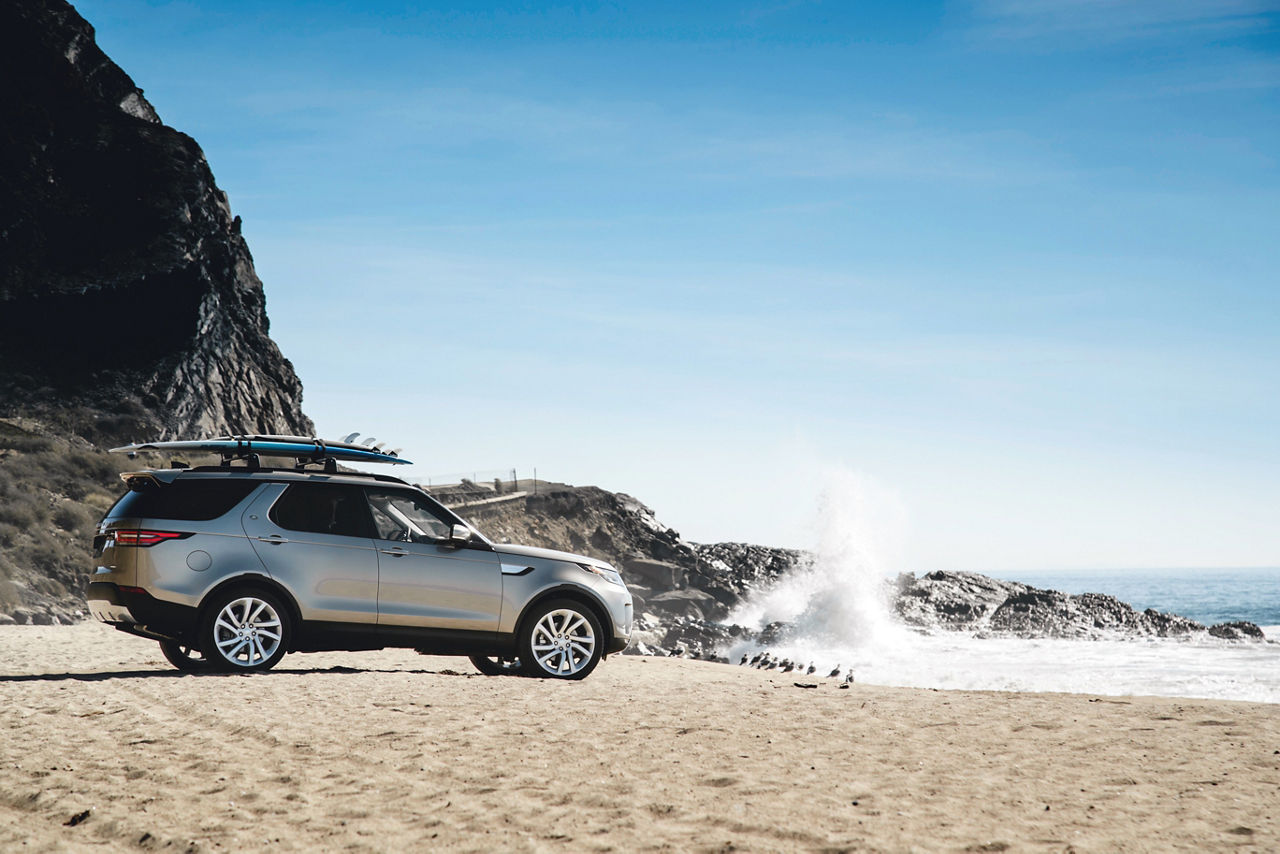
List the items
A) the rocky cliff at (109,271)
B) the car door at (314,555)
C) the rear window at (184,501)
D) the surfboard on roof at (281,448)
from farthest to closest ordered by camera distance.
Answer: the rocky cliff at (109,271)
the surfboard on roof at (281,448)
the car door at (314,555)
the rear window at (184,501)

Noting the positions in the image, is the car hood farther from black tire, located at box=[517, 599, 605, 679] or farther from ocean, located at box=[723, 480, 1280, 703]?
ocean, located at box=[723, 480, 1280, 703]

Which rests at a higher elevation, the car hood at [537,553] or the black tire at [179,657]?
the car hood at [537,553]

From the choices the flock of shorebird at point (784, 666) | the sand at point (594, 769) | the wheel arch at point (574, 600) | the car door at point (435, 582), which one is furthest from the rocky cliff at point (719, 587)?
the sand at point (594, 769)

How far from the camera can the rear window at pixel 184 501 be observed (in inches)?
388

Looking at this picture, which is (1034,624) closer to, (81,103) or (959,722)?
(959,722)

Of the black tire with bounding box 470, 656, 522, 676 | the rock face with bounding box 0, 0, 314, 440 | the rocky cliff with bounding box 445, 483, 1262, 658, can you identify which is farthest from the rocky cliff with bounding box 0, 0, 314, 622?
the black tire with bounding box 470, 656, 522, 676

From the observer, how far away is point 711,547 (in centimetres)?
5975

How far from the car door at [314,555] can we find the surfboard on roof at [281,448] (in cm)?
51

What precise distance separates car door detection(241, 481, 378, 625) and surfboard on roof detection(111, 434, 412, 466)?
0.51m

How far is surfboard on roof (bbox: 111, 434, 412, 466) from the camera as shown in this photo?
1031 cm

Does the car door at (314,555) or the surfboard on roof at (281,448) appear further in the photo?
the surfboard on roof at (281,448)

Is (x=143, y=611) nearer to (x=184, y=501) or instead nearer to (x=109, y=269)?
(x=184, y=501)

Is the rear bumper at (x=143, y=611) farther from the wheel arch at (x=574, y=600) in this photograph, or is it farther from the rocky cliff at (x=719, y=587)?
the rocky cliff at (x=719, y=587)

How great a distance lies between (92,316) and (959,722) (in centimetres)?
4630
